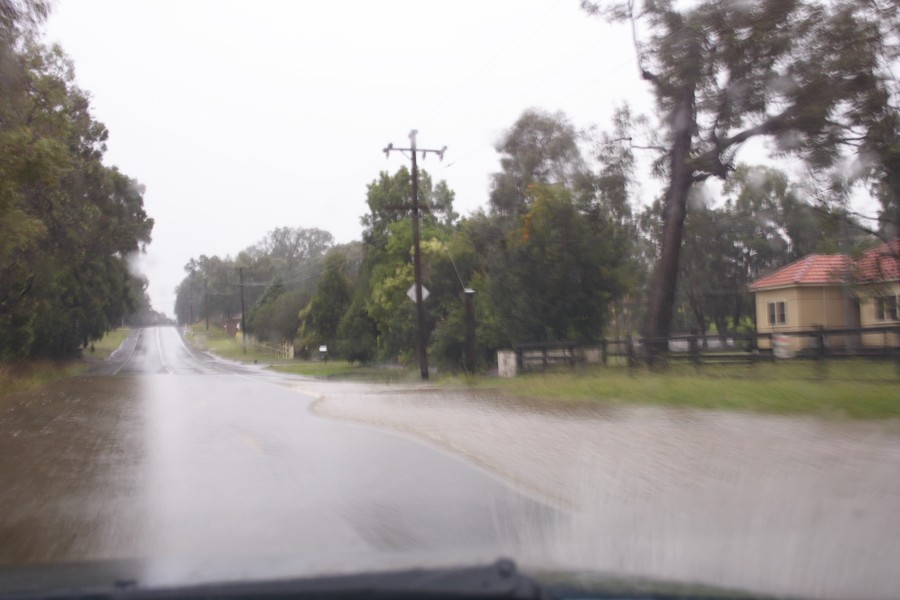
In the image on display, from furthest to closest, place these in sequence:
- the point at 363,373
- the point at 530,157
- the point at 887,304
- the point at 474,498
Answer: the point at 363,373 → the point at 530,157 → the point at 887,304 → the point at 474,498

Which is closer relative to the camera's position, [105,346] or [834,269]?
[834,269]

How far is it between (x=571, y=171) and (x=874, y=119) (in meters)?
25.0

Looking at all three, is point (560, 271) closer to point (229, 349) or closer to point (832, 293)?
point (832, 293)

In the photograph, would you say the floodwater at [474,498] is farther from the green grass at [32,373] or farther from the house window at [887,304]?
the green grass at [32,373]

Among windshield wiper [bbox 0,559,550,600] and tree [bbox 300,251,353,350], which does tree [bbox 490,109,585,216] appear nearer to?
tree [bbox 300,251,353,350]

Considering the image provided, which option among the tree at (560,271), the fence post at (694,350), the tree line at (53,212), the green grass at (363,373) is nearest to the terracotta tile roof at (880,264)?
the fence post at (694,350)

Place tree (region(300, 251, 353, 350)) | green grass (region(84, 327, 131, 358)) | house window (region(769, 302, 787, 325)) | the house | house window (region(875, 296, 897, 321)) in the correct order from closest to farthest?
the house
house window (region(875, 296, 897, 321))
house window (region(769, 302, 787, 325))
tree (region(300, 251, 353, 350))
green grass (region(84, 327, 131, 358))

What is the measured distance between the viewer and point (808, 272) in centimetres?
2920

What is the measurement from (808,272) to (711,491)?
23910 mm

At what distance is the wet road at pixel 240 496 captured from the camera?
626 centimetres

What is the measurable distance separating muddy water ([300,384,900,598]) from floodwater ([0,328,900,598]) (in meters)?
0.03

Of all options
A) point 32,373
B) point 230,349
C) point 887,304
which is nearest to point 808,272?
point 887,304

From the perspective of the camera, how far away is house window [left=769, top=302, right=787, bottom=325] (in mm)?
31263

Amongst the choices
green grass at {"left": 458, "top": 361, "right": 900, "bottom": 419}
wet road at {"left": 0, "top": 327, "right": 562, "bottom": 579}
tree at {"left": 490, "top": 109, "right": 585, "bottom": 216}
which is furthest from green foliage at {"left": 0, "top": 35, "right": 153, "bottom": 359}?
tree at {"left": 490, "top": 109, "right": 585, "bottom": 216}
